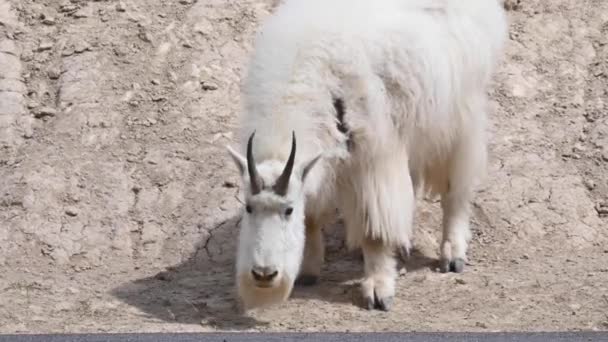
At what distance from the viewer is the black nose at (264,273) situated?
20.0ft

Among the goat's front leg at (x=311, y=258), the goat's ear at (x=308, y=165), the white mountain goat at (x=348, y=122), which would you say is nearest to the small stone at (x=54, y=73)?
the white mountain goat at (x=348, y=122)

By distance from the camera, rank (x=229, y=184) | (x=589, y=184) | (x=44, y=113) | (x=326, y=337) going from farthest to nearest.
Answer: (x=44, y=113)
(x=589, y=184)
(x=229, y=184)
(x=326, y=337)

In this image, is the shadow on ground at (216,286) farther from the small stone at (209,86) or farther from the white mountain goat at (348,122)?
the small stone at (209,86)

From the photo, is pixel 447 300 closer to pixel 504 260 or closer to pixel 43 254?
pixel 504 260

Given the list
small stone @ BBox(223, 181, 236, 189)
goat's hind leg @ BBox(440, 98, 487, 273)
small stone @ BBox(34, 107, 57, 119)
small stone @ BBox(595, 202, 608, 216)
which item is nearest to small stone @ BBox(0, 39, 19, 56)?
small stone @ BBox(34, 107, 57, 119)

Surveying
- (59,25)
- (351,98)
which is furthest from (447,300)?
(59,25)

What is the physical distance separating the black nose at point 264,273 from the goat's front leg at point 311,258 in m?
1.14

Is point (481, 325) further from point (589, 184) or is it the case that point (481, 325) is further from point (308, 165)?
point (589, 184)

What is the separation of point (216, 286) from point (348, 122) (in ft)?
4.22

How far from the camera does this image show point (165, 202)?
26.8 feet

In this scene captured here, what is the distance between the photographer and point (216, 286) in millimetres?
7258

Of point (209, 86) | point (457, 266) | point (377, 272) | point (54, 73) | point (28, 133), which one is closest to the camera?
point (377, 272)

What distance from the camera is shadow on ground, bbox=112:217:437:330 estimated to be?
6.71 m

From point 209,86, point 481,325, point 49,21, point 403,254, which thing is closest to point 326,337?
point 481,325
